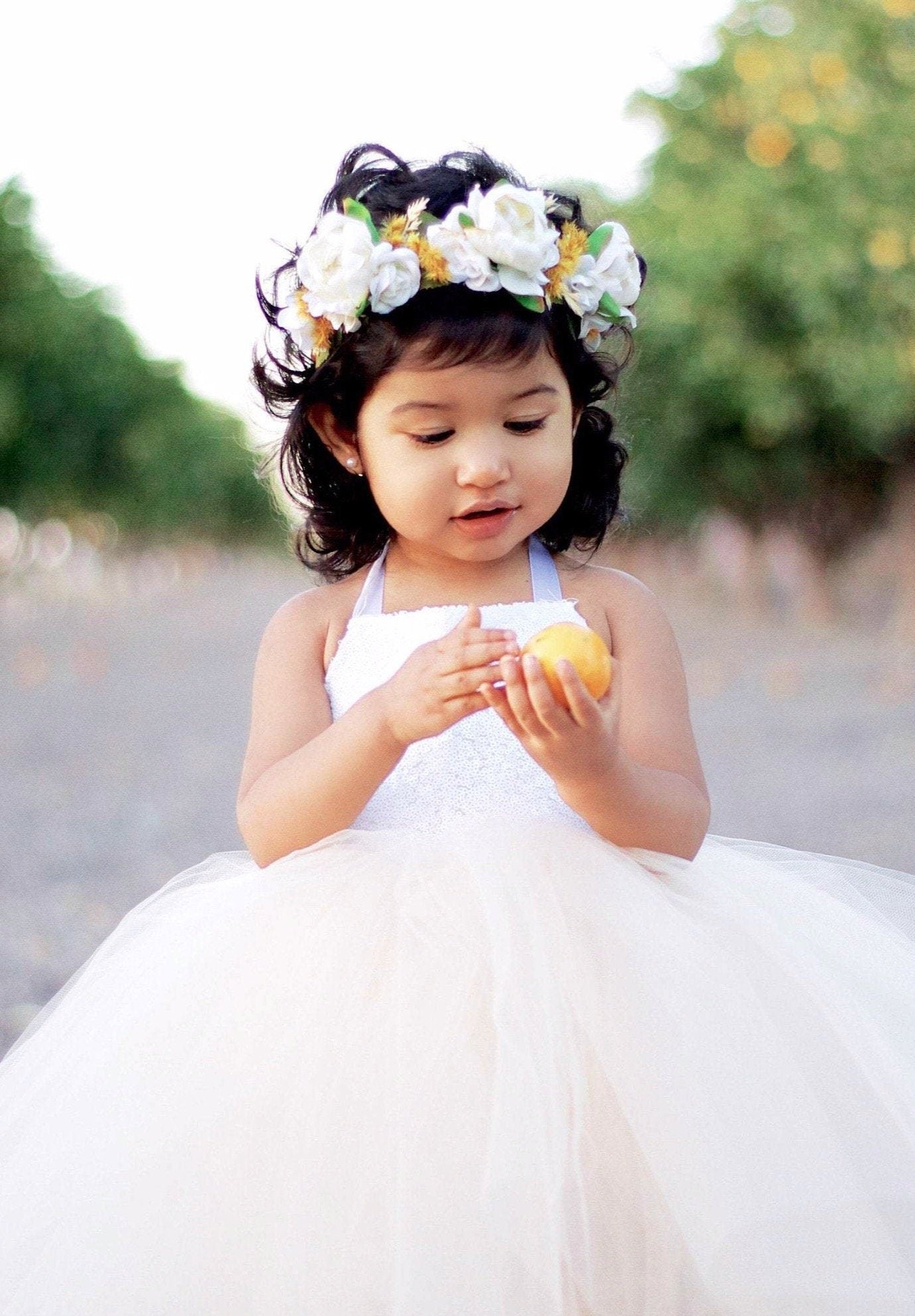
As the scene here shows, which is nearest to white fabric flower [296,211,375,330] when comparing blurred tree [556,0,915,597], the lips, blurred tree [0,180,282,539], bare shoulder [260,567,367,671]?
the lips

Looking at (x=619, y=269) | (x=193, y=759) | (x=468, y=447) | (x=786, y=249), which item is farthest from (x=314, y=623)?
(x=786, y=249)

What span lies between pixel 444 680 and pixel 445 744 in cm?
38

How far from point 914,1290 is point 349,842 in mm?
959

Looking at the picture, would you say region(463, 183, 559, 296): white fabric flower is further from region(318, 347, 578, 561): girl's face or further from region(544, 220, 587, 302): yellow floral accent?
region(318, 347, 578, 561): girl's face

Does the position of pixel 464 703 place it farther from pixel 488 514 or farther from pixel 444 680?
pixel 488 514

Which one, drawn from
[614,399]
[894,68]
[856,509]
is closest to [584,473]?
[614,399]

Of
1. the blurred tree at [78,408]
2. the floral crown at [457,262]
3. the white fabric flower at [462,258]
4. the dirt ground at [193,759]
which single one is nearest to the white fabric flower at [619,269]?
the floral crown at [457,262]

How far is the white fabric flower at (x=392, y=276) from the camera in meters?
2.25

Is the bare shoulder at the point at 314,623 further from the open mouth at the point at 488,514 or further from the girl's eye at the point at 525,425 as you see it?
the girl's eye at the point at 525,425

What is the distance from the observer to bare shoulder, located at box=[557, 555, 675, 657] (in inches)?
95.5

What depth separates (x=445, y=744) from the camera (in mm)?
2314

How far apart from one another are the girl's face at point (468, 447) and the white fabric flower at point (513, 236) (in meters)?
0.14

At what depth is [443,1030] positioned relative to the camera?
6.24 ft

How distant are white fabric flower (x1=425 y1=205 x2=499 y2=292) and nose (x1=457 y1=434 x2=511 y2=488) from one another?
0.25m
